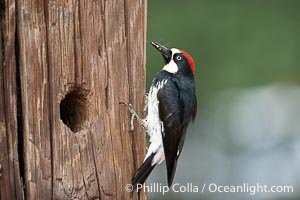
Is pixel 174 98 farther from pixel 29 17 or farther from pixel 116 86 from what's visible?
pixel 29 17

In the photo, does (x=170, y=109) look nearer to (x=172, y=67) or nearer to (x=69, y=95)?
(x=172, y=67)

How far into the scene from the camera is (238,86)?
725cm

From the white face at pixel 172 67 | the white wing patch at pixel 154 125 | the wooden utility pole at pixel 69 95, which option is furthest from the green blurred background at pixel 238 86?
the wooden utility pole at pixel 69 95

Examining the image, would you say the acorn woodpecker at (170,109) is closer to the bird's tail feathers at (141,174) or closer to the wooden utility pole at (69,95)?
the bird's tail feathers at (141,174)

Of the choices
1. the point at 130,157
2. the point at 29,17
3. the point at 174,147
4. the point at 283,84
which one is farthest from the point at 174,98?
the point at 283,84

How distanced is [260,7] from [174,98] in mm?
2330

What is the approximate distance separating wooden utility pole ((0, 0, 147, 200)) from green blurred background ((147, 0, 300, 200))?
227 centimetres

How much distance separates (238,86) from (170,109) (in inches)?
74.5

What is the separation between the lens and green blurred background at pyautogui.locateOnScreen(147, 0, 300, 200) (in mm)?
7145

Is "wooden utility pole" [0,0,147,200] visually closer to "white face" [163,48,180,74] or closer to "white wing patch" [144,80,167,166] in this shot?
"white wing patch" [144,80,167,166]

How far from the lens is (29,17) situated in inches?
176

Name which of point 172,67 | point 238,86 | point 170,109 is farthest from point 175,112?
point 238,86

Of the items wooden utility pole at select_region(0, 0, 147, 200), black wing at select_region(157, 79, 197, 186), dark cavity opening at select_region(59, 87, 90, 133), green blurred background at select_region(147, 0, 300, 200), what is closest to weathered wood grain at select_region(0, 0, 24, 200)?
wooden utility pole at select_region(0, 0, 147, 200)

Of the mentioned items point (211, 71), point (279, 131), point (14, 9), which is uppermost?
point (14, 9)
